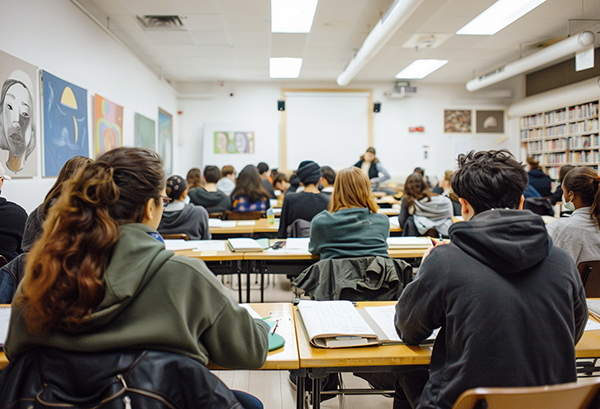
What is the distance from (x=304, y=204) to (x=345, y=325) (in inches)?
88.9

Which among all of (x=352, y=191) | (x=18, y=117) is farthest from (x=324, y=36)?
(x=352, y=191)

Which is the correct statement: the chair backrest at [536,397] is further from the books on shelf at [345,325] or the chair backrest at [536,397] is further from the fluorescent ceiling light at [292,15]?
the fluorescent ceiling light at [292,15]

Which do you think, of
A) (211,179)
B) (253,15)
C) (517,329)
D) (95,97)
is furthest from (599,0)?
(95,97)

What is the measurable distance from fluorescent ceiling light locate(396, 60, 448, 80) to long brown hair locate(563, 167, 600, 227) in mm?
5721

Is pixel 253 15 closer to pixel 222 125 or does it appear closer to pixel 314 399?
pixel 222 125

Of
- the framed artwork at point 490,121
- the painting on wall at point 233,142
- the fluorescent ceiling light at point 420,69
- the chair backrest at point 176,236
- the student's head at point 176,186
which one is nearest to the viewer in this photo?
the chair backrest at point 176,236

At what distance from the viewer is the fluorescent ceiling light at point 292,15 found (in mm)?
4977

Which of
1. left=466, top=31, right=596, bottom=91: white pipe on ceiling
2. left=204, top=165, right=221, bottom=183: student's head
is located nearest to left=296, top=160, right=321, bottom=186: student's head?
left=204, top=165, right=221, bottom=183: student's head

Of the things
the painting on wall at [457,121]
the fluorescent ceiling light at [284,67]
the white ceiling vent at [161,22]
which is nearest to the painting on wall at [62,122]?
the white ceiling vent at [161,22]

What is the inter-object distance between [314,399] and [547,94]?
27.2 feet

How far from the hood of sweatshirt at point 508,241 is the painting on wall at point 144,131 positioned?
5.89 metres

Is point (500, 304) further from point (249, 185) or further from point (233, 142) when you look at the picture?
point (233, 142)

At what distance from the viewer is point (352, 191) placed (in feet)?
8.05

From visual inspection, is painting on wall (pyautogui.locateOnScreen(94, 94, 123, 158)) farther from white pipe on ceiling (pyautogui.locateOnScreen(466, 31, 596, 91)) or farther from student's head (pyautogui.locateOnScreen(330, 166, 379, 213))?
white pipe on ceiling (pyautogui.locateOnScreen(466, 31, 596, 91))
